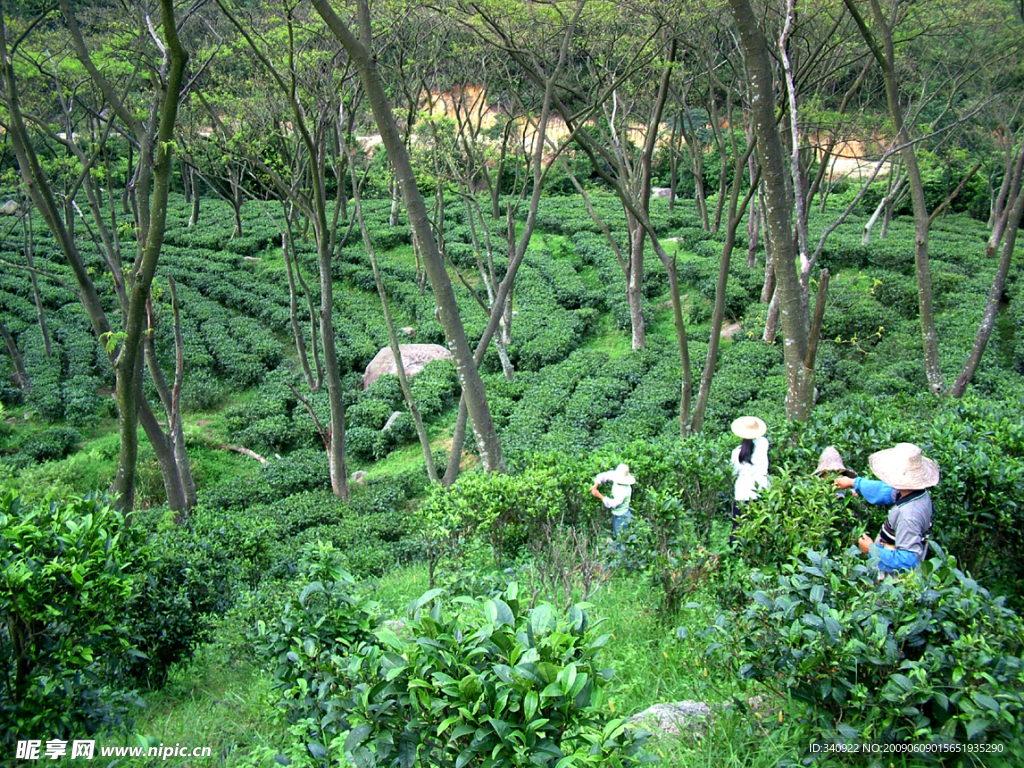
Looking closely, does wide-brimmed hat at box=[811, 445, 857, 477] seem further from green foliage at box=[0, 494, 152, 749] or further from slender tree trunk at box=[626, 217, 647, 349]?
slender tree trunk at box=[626, 217, 647, 349]

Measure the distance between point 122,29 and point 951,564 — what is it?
1299 cm

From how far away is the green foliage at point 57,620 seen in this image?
126 inches

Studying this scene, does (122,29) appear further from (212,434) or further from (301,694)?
(301,694)

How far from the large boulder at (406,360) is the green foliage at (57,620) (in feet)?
35.5

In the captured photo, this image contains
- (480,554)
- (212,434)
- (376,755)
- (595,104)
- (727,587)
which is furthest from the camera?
(212,434)

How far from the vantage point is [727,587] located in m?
3.64

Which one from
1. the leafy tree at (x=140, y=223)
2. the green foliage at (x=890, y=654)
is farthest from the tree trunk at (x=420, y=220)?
the green foliage at (x=890, y=654)

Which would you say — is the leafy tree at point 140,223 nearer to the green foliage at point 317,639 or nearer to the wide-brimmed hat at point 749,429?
the green foliage at point 317,639

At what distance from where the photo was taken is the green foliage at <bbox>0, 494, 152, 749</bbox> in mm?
3191

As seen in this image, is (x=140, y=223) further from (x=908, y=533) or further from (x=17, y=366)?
(x=17, y=366)

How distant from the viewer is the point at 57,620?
342 cm

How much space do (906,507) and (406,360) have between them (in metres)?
12.0

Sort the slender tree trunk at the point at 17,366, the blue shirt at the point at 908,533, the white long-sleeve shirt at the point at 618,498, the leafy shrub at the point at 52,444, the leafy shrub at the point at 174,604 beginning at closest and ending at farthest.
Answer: the blue shirt at the point at 908,533 → the leafy shrub at the point at 174,604 → the white long-sleeve shirt at the point at 618,498 → the leafy shrub at the point at 52,444 → the slender tree trunk at the point at 17,366

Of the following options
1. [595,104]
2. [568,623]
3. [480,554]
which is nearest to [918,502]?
[568,623]
